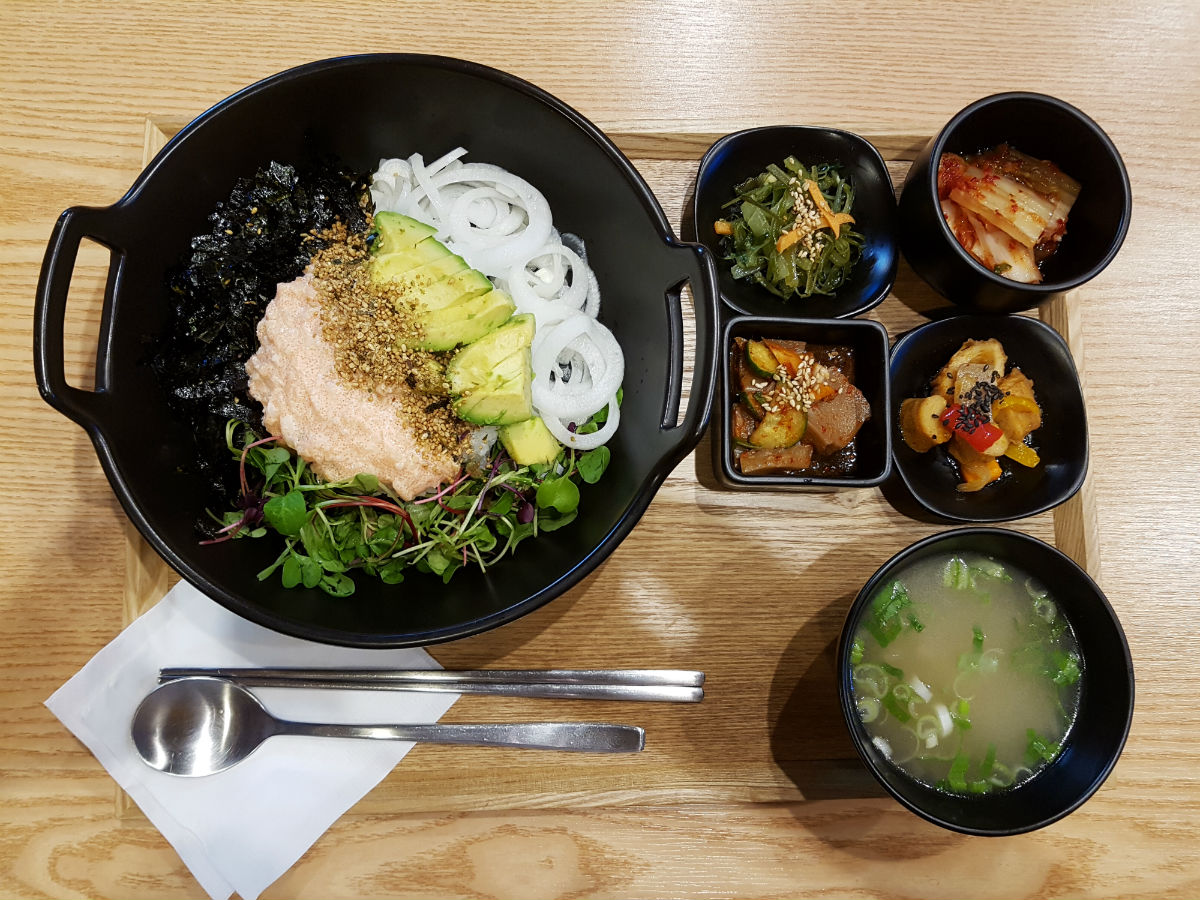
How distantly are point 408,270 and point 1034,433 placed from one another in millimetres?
1922

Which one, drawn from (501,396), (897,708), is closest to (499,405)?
(501,396)

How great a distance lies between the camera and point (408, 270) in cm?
203

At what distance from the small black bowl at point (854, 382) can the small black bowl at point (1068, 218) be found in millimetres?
281

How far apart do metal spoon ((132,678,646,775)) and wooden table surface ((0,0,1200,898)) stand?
0.33 feet

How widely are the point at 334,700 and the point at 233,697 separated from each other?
0.27m

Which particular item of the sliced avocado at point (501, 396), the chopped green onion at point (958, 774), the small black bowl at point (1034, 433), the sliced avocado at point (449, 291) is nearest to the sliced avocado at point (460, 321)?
the sliced avocado at point (449, 291)

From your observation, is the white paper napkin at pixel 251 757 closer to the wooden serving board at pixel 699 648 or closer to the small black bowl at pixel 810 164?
the wooden serving board at pixel 699 648

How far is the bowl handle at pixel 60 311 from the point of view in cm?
169

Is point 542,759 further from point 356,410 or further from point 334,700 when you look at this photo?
point 356,410

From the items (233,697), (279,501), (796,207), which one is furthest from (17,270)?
(796,207)

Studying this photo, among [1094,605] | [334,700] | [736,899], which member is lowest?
[736,899]

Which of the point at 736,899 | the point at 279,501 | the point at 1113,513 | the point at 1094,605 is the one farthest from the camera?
the point at 1113,513

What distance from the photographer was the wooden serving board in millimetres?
2277

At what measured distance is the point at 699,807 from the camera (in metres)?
2.33
